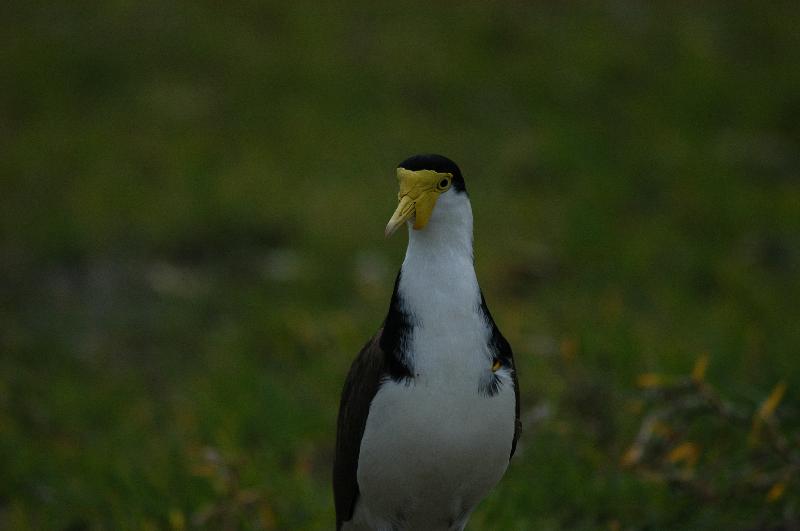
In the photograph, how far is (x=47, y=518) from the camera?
4.18 m

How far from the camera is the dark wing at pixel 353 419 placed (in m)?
2.98

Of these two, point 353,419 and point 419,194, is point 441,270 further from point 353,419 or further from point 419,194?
point 353,419

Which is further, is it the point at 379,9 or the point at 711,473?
the point at 379,9

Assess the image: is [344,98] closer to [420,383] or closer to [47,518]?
[47,518]

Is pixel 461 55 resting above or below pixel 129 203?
above

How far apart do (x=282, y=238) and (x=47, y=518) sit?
→ 2.39m

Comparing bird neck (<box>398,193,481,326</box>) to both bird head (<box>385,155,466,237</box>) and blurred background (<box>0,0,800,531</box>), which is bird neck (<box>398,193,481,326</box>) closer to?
bird head (<box>385,155,466,237</box>)

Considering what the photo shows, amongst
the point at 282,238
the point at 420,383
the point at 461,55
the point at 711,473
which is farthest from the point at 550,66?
the point at 420,383

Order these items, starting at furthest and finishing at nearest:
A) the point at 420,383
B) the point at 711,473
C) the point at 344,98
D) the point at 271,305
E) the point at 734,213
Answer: the point at 344,98 → the point at 734,213 → the point at 271,305 → the point at 711,473 → the point at 420,383

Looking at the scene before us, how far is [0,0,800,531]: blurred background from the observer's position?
402 cm

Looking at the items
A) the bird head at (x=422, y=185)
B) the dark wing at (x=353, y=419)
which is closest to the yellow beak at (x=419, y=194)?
the bird head at (x=422, y=185)

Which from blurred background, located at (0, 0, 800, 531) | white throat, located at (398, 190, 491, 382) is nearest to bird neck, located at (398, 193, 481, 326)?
white throat, located at (398, 190, 491, 382)

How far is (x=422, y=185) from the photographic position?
9.43 feet

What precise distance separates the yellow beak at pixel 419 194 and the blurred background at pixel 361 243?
1344mm
